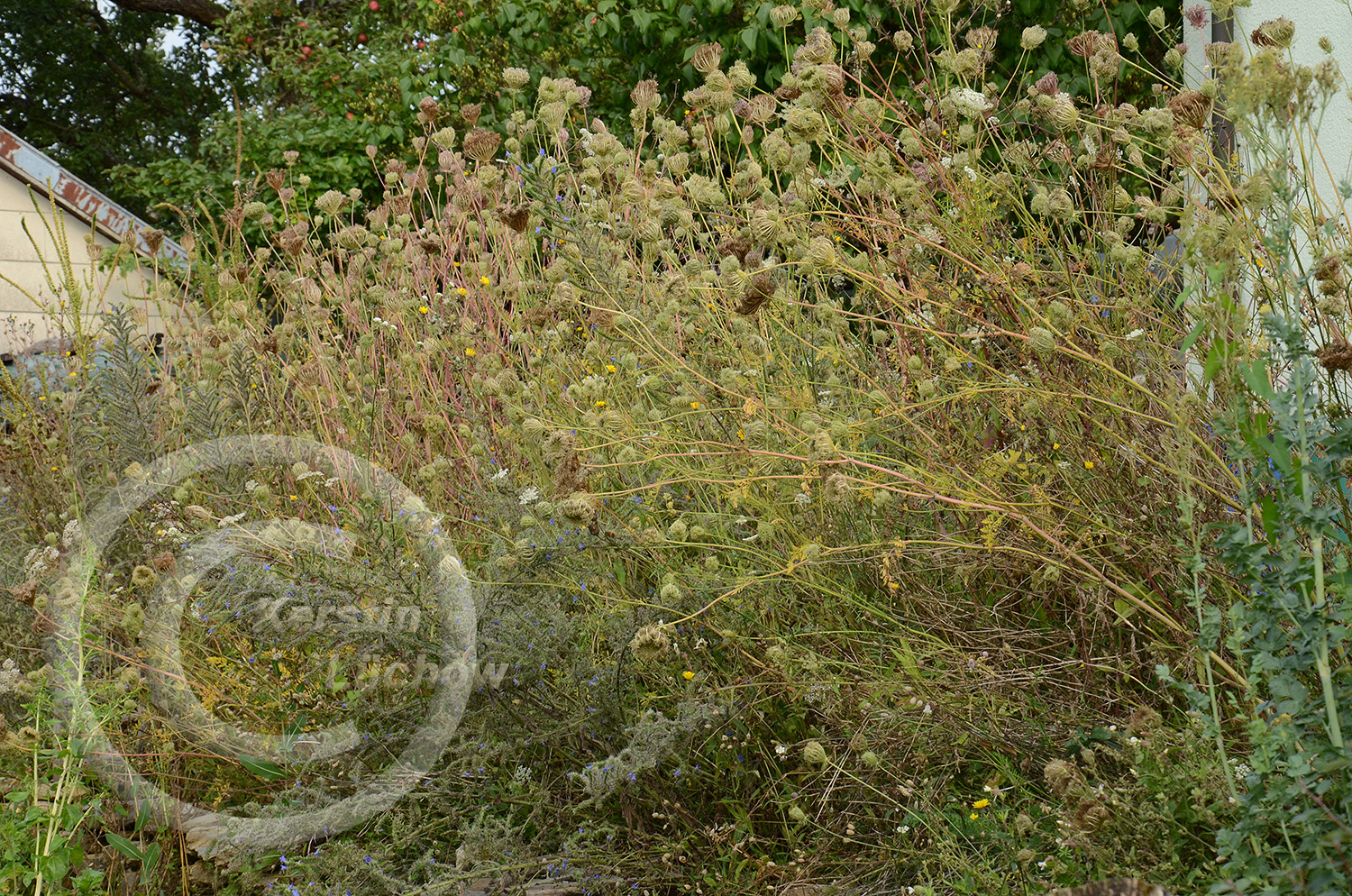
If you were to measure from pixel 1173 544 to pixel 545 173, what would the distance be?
1.63 meters

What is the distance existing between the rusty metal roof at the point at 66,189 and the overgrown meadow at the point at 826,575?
6.55m

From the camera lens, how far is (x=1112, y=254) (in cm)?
230

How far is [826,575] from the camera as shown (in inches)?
98.7

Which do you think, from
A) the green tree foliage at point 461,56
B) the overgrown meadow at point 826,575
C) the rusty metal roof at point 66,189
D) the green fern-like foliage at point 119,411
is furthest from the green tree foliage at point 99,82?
the overgrown meadow at point 826,575

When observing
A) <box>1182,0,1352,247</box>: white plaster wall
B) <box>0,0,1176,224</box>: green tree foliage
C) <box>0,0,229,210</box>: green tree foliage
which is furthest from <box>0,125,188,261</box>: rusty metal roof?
<box>0,0,229,210</box>: green tree foliage

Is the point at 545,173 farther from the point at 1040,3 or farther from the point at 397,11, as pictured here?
the point at 397,11

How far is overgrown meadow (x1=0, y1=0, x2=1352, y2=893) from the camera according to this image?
1789mm

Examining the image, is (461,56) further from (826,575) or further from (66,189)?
(826,575)

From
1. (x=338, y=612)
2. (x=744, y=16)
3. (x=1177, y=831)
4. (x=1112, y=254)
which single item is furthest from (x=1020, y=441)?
(x=744, y=16)

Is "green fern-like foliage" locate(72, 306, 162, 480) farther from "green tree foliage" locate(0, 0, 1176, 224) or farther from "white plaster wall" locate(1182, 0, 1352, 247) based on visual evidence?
"white plaster wall" locate(1182, 0, 1352, 247)

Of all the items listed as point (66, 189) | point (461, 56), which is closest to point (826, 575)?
point (461, 56)

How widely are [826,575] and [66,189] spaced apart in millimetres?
8848

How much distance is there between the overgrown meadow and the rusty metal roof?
6.55 m

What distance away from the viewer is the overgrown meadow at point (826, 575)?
5.87 feet
